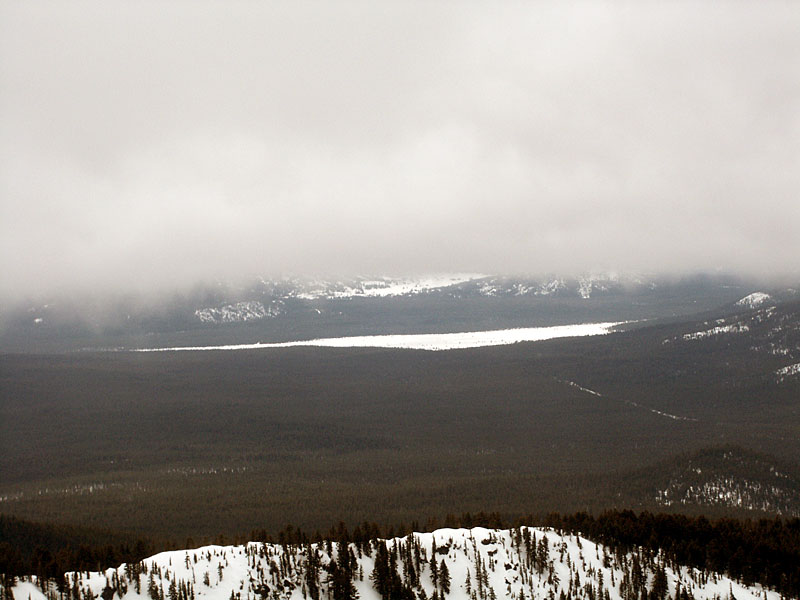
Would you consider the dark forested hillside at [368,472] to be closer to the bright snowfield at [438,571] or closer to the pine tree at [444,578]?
the bright snowfield at [438,571]

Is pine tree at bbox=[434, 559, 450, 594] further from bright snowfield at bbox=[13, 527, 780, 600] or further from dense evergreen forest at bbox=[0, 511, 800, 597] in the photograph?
dense evergreen forest at bbox=[0, 511, 800, 597]

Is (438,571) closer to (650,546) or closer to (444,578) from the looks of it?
(444,578)

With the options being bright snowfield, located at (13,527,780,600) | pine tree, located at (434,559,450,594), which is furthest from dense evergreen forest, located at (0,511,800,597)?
pine tree, located at (434,559,450,594)

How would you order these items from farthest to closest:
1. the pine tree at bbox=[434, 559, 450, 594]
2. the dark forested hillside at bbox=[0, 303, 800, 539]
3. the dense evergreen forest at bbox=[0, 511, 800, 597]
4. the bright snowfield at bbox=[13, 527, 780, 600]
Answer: the dark forested hillside at bbox=[0, 303, 800, 539] → the pine tree at bbox=[434, 559, 450, 594] → the dense evergreen forest at bbox=[0, 511, 800, 597] → the bright snowfield at bbox=[13, 527, 780, 600]

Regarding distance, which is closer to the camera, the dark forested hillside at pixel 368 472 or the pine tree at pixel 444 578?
the pine tree at pixel 444 578

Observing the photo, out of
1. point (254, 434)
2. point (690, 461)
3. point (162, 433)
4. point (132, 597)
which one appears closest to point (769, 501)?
point (690, 461)

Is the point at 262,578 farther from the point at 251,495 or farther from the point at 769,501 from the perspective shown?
the point at 769,501

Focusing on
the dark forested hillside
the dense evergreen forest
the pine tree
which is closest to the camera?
the dense evergreen forest

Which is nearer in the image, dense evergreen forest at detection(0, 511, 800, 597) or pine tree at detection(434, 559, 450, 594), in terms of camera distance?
dense evergreen forest at detection(0, 511, 800, 597)

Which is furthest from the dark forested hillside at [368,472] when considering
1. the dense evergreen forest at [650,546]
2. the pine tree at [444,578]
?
the pine tree at [444,578]
